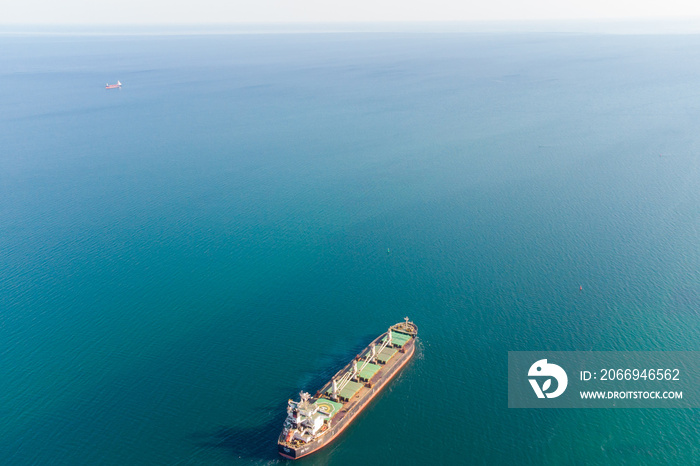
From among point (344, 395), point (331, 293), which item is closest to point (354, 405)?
point (344, 395)

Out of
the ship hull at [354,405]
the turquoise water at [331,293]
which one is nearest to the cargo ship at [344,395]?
the ship hull at [354,405]

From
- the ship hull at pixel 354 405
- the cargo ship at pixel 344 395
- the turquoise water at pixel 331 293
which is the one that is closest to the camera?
the ship hull at pixel 354 405

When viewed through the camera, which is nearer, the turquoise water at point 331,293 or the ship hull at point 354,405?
the ship hull at point 354,405

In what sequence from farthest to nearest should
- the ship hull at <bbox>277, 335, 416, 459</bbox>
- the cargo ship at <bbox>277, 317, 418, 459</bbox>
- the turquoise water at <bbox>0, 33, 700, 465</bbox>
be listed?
the turquoise water at <bbox>0, 33, 700, 465</bbox> → the cargo ship at <bbox>277, 317, 418, 459</bbox> → the ship hull at <bbox>277, 335, 416, 459</bbox>

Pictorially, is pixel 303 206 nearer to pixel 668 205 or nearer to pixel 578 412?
pixel 578 412

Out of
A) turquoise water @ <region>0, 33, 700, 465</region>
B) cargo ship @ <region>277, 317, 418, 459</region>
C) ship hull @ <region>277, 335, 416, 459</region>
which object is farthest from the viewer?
turquoise water @ <region>0, 33, 700, 465</region>

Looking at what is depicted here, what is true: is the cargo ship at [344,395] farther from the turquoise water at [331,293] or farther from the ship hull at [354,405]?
the turquoise water at [331,293]

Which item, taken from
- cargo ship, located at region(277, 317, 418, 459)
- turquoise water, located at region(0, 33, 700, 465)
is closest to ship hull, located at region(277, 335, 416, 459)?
cargo ship, located at region(277, 317, 418, 459)

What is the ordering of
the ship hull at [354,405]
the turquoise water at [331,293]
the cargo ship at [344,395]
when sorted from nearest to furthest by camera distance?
the ship hull at [354,405] → the cargo ship at [344,395] → the turquoise water at [331,293]

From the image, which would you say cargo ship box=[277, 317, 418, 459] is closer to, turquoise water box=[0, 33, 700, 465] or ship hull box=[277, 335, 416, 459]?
ship hull box=[277, 335, 416, 459]
